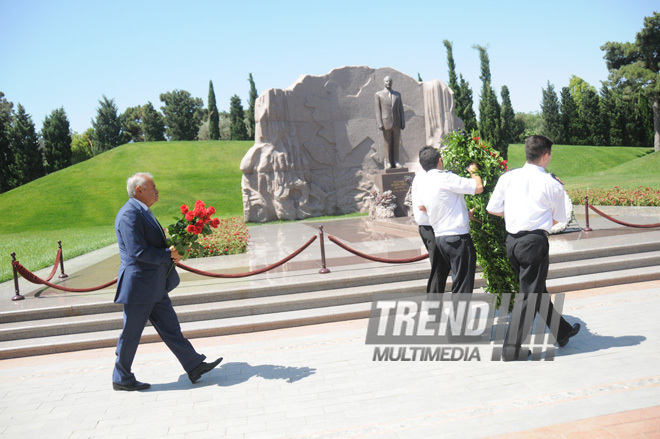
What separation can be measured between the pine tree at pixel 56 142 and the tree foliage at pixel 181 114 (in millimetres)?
10459

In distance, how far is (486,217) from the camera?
509cm

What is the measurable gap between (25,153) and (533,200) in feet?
143

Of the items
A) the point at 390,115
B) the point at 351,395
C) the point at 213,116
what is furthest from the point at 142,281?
the point at 213,116

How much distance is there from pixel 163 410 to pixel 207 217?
1.72m

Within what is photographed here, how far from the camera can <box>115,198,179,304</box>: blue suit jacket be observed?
4207 mm

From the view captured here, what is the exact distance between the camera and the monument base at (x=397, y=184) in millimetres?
15428

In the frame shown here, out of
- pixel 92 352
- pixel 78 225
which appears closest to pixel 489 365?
pixel 92 352

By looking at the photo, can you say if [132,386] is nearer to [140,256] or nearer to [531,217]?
[140,256]

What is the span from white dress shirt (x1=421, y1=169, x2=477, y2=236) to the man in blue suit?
249 cm

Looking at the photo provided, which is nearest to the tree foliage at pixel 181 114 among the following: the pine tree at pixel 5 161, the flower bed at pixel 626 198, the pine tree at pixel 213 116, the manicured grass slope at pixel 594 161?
the pine tree at pixel 213 116

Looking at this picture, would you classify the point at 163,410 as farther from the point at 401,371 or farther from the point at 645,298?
the point at 645,298

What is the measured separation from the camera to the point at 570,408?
347 cm

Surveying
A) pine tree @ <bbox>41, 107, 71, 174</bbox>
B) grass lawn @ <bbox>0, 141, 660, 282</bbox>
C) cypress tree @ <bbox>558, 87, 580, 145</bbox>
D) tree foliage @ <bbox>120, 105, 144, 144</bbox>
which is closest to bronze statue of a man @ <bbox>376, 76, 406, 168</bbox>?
grass lawn @ <bbox>0, 141, 660, 282</bbox>

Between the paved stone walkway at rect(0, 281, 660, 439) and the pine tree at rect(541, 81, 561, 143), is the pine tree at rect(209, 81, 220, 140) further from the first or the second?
the paved stone walkway at rect(0, 281, 660, 439)
